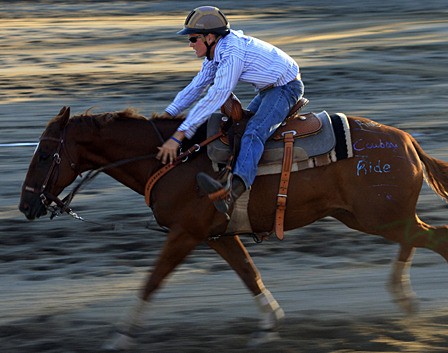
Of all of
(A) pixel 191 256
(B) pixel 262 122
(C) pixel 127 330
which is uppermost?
(B) pixel 262 122

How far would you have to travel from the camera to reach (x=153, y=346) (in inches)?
286

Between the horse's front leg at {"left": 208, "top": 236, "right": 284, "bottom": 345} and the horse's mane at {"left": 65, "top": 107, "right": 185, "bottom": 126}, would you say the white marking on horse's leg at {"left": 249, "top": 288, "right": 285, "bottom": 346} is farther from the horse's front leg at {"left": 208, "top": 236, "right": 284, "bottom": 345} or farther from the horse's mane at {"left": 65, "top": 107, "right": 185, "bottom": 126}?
the horse's mane at {"left": 65, "top": 107, "right": 185, "bottom": 126}

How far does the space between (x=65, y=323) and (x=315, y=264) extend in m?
2.58

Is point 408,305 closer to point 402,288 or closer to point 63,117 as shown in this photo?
point 402,288

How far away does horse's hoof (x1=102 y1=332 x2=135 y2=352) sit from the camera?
7.16 m

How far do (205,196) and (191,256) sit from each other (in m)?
2.35

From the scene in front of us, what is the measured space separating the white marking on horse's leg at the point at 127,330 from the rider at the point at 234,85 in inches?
37.2

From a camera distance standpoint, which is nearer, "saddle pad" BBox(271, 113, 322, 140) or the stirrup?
the stirrup

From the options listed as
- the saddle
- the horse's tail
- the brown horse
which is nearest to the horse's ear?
the brown horse

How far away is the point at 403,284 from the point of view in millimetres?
7809

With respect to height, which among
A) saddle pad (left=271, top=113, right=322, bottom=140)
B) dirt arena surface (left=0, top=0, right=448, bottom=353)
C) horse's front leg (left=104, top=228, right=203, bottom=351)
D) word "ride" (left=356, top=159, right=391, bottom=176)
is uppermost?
saddle pad (left=271, top=113, right=322, bottom=140)

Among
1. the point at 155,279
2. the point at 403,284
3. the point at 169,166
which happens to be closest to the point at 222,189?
the point at 169,166

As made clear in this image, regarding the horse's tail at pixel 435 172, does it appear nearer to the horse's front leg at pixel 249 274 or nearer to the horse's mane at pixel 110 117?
the horse's front leg at pixel 249 274

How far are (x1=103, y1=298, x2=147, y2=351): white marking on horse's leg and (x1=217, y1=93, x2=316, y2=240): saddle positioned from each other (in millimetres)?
1162
